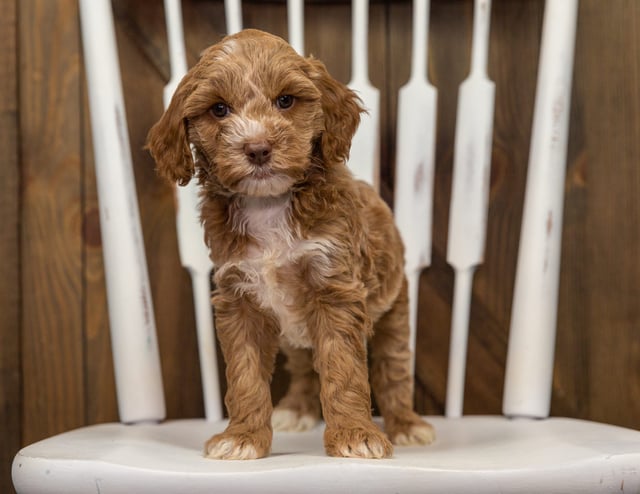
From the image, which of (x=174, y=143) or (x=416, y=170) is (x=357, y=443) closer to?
(x=174, y=143)

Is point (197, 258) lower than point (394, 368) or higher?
higher

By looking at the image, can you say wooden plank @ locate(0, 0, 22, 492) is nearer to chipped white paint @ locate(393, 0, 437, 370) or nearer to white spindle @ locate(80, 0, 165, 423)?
white spindle @ locate(80, 0, 165, 423)

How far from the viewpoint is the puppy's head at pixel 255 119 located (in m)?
0.81

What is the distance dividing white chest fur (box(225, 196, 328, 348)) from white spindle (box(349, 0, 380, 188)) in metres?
0.32

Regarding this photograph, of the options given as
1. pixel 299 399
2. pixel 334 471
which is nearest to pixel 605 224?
pixel 299 399

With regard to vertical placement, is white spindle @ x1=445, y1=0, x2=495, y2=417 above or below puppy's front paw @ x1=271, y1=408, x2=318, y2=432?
above

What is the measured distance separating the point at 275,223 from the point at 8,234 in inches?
24.3

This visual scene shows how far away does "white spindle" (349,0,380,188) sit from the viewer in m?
1.19

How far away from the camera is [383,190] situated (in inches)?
52.2

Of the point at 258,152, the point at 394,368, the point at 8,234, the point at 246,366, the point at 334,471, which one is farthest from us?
the point at 8,234

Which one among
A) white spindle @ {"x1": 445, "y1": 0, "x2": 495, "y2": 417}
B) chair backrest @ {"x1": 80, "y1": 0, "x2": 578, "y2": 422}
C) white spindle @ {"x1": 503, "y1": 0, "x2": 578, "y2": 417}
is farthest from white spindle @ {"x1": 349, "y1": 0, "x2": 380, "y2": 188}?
white spindle @ {"x1": 503, "y1": 0, "x2": 578, "y2": 417}

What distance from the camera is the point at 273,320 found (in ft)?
3.06

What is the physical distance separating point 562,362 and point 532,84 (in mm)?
491

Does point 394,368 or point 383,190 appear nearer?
point 394,368
